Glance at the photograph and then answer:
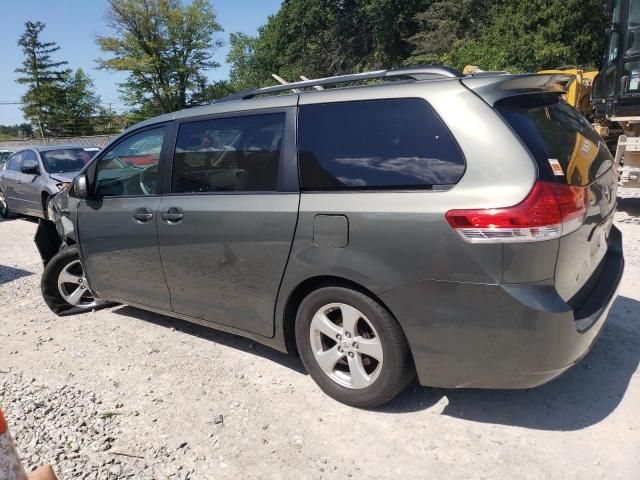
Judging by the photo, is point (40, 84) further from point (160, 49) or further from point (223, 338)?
point (223, 338)

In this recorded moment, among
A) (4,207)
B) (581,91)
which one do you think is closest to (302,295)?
(581,91)

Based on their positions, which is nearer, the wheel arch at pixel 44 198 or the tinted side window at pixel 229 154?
the tinted side window at pixel 229 154

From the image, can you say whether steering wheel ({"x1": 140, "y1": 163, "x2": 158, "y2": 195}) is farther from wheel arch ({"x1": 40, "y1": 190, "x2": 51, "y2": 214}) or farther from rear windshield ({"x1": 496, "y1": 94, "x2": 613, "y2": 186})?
wheel arch ({"x1": 40, "y1": 190, "x2": 51, "y2": 214})

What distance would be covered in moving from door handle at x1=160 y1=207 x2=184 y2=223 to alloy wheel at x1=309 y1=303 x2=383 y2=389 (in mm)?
1240

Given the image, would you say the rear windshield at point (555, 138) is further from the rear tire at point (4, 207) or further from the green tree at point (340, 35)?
the green tree at point (340, 35)

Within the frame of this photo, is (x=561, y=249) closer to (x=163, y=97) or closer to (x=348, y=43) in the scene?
(x=348, y=43)

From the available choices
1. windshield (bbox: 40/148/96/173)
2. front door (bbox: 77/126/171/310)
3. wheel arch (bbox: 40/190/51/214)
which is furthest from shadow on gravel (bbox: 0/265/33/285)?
windshield (bbox: 40/148/96/173)

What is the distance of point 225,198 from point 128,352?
1.61 m

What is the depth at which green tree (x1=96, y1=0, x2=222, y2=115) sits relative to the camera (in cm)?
4228

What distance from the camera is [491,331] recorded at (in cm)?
231

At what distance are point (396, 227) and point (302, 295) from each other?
0.82m

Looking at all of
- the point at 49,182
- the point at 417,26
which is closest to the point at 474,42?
the point at 417,26

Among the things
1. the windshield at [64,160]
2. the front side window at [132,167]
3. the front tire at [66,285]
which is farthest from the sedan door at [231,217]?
the windshield at [64,160]

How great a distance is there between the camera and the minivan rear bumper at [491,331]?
2240 mm
